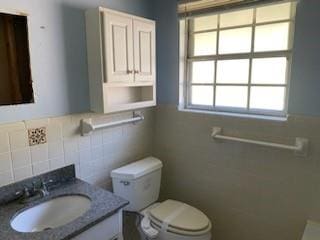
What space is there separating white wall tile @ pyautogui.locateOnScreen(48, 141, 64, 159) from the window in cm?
104

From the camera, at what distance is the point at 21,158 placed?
1410 mm

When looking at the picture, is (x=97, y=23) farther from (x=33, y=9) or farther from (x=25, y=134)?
(x=25, y=134)

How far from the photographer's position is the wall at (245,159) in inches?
59.4

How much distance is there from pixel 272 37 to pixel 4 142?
178 cm

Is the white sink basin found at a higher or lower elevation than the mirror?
lower

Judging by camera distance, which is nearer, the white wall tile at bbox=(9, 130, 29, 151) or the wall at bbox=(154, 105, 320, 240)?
the white wall tile at bbox=(9, 130, 29, 151)

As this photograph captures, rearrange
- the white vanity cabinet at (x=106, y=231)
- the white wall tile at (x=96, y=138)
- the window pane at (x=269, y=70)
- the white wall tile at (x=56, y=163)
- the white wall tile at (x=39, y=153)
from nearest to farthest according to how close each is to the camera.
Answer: the white vanity cabinet at (x=106, y=231)
the white wall tile at (x=39, y=153)
the white wall tile at (x=56, y=163)
the window pane at (x=269, y=70)
the white wall tile at (x=96, y=138)

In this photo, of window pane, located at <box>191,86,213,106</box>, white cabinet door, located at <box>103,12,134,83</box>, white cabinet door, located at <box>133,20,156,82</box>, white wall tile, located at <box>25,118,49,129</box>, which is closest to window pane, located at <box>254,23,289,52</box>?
window pane, located at <box>191,86,213,106</box>

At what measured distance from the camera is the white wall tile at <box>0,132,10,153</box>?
1316 millimetres

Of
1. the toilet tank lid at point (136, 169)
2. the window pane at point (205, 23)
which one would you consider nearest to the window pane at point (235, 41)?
the window pane at point (205, 23)

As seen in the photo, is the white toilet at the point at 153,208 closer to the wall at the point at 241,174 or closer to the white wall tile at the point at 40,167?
the wall at the point at 241,174

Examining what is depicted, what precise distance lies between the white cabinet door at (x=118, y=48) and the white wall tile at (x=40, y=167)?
0.65m

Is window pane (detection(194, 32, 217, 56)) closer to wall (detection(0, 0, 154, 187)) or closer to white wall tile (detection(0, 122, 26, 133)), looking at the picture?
wall (detection(0, 0, 154, 187))

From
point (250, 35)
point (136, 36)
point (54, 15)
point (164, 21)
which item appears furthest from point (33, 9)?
point (250, 35)
